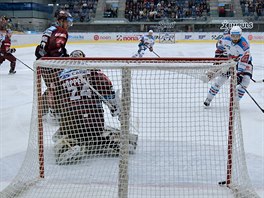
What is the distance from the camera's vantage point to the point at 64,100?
258 cm

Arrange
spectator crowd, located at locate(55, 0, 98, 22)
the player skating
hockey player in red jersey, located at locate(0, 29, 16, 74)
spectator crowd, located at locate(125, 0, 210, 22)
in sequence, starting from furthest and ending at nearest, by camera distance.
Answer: spectator crowd, located at locate(55, 0, 98, 22)
spectator crowd, located at locate(125, 0, 210, 22)
hockey player in red jersey, located at locate(0, 29, 16, 74)
the player skating

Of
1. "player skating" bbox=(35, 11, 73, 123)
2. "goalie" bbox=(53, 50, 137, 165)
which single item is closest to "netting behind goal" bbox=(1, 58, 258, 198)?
"goalie" bbox=(53, 50, 137, 165)

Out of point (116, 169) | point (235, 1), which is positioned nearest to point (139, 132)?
point (116, 169)

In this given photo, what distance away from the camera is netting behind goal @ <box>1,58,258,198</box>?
6.97ft

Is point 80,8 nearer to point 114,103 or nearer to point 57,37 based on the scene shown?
point 57,37

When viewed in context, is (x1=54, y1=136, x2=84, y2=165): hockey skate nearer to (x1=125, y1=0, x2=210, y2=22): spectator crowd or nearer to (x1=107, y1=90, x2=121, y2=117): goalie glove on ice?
(x1=107, y1=90, x2=121, y2=117): goalie glove on ice

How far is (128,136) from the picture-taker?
80.4 inches

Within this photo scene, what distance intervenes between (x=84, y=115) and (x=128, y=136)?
1.57ft

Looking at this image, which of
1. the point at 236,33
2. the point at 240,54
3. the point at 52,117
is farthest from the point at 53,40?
the point at 240,54

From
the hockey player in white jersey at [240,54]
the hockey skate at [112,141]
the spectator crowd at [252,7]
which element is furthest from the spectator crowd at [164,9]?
the hockey skate at [112,141]

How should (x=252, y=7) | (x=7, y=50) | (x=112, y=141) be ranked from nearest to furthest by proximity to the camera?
1. (x=112, y=141)
2. (x=7, y=50)
3. (x=252, y=7)

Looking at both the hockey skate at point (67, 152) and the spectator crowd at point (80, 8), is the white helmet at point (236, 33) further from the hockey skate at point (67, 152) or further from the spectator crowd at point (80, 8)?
Result: the spectator crowd at point (80, 8)

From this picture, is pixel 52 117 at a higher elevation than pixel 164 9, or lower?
lower

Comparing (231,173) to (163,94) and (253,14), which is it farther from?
(253,14)
